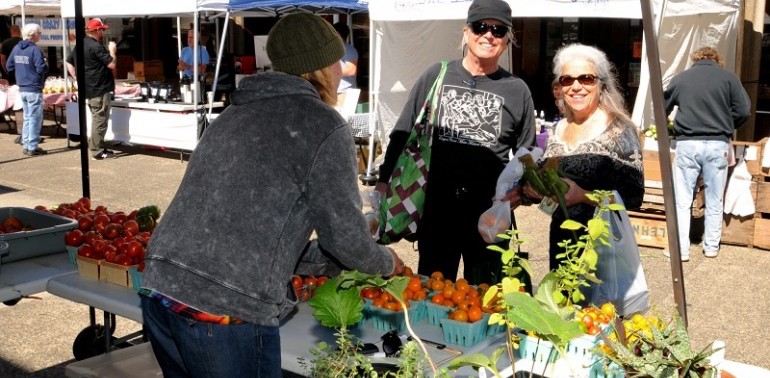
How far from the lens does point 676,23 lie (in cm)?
797

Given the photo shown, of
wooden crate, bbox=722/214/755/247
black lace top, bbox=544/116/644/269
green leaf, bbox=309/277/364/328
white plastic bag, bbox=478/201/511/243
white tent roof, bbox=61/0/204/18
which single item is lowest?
wooden crate, bbox=722/214/755/247

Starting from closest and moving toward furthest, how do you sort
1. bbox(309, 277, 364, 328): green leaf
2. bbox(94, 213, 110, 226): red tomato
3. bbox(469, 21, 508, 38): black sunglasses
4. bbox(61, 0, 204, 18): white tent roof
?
bbox(309, 277, 364, 328): green leaf → bbox(469, 21, 508, 38): black sunglasses → bbox(94, 213, 110, 226): red tomato → bbox(61, 0, 204, 18): white tent roof

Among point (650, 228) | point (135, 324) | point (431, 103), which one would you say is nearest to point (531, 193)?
point (431, 103)

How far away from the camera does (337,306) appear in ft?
8.76

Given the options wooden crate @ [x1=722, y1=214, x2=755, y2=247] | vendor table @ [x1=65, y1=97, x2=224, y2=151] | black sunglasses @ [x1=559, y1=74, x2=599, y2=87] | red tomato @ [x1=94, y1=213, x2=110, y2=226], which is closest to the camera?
black sunglasses @ [x1=559, y1=74, x2=599, y2=87]

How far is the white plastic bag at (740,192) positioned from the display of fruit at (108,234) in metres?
4.99

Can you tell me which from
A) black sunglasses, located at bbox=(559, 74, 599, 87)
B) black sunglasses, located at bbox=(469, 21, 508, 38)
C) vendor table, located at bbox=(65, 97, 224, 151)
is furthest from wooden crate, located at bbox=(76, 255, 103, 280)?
vendor table, located at bbox=(65, 97, 224, 151)

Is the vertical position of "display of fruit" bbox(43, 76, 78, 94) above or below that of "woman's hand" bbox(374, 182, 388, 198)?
below

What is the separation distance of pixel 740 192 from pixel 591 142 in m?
4.23

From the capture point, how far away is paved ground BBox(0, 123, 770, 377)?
510cm

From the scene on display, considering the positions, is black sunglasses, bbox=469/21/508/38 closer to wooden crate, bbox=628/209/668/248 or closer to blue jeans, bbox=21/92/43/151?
wooden crate, bbox=628/209/668/248

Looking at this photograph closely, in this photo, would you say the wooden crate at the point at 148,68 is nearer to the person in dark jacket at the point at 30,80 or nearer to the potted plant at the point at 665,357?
the person in dark jacket at the point at 30,80

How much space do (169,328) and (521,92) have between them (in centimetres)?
219

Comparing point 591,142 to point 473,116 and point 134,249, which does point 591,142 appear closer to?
point 473,116
